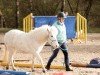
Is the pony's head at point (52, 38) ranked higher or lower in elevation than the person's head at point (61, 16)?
lower

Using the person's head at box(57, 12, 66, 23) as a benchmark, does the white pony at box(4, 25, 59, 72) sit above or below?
below

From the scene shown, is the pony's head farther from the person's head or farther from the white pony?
the person's head

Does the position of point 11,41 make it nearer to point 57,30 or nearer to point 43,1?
point 57,30

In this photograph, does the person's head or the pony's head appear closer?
the pony's head

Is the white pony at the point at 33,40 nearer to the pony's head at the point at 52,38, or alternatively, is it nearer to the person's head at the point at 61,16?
the pony's head at the point at 52,38

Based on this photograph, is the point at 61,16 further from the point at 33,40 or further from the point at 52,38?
the point at 33,40

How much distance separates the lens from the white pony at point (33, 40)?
10.9 meters

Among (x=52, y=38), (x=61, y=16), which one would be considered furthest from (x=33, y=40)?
(x=61, y=16)

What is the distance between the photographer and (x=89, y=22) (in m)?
41.7

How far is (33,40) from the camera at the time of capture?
11.3 metres

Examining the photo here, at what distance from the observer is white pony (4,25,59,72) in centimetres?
1092

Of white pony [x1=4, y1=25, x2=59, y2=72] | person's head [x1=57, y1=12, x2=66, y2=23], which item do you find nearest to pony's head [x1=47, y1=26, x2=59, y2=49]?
white pony [x1=4, y1=25, x2=59, y2=72]

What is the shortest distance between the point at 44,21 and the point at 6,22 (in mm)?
20878

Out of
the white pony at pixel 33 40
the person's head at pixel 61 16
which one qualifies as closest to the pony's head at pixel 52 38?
the white pony at pixel 33 40
